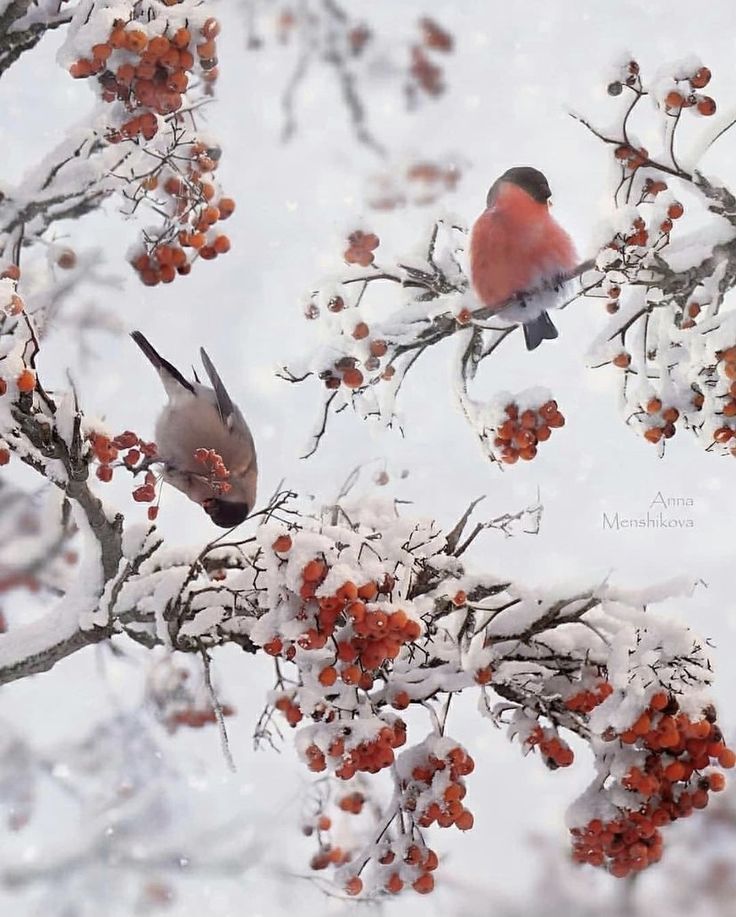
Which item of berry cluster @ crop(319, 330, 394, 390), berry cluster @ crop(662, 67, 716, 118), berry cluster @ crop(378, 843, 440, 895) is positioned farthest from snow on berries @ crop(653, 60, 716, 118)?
berry cluster @ crop(378, 843, 440, 895)

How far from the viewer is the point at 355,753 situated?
1652 mm

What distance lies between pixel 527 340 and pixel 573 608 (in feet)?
2.44

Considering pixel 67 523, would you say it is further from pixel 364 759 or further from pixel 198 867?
pixel 198 867

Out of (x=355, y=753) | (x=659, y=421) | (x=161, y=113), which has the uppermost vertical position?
(x=161, y=113)

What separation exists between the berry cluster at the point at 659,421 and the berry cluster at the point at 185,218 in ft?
3.90

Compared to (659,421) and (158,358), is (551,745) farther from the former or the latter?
(158,358)

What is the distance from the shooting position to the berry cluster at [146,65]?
5.37ft

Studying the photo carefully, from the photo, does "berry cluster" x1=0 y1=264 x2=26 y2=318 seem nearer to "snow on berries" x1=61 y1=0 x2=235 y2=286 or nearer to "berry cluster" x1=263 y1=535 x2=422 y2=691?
"snow on berries" x1=61 y1=0 x2=235 y2=286

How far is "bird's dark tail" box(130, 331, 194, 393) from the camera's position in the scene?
8.56 ft

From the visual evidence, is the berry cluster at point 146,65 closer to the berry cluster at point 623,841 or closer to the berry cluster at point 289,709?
the berry cluster at point 289,709

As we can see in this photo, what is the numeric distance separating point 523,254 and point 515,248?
3cm

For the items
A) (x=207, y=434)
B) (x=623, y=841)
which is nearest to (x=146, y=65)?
(x=207, y=434)

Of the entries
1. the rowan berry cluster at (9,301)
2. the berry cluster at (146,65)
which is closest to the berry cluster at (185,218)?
the berry cluster at (146,65)

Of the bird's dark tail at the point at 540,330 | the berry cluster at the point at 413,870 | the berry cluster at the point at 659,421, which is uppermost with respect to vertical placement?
the bird's dark tail at the point at 540,330
